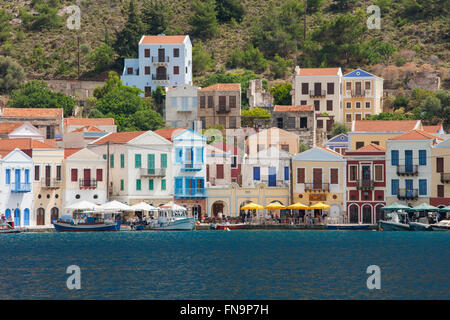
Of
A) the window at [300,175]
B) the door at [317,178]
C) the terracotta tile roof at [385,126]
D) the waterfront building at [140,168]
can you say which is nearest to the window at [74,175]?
the waterfront building at [140,168]

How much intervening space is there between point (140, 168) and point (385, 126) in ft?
77.6

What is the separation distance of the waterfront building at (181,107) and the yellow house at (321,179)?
74.9 ft

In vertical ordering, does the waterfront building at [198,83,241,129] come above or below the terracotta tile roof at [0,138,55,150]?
above

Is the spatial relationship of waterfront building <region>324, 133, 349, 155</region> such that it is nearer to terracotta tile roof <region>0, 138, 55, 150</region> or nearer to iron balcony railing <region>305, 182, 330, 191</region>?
iron balcony railing <region>305, 182, 330, 191</region>

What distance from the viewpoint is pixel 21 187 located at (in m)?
84.3

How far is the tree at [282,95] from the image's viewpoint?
117m

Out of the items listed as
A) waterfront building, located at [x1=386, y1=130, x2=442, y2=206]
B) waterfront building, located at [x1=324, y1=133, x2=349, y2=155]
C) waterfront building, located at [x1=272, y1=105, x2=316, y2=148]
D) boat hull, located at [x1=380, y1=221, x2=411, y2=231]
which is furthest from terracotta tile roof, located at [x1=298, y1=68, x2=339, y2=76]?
boat hull, located at [x1=380, y1=221, x2=411, y2=231]

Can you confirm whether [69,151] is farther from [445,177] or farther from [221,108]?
[445,177]

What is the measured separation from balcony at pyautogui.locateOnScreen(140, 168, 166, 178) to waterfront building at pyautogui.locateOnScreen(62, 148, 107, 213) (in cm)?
355

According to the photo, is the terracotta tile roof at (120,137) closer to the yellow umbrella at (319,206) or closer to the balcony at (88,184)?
Answer: the balcony at (88,184)

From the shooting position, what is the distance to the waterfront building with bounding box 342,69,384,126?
114688 mm

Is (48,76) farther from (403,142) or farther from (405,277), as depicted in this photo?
(405,277)

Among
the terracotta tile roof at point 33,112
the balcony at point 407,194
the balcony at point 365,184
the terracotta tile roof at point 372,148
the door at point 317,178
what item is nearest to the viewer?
the balcony at point 407,194

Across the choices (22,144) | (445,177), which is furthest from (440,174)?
(22,144)
